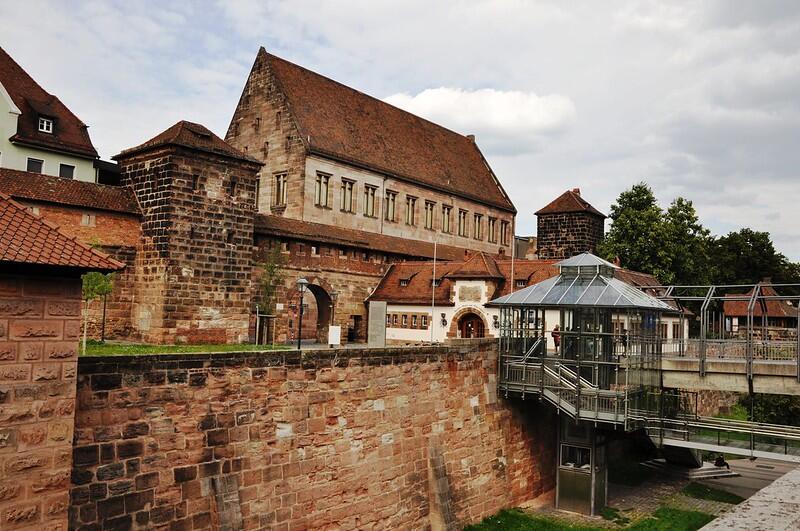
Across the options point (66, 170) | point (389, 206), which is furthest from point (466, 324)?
point (66, 170)

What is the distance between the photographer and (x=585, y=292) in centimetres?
2083

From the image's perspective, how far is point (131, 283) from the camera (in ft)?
80.6

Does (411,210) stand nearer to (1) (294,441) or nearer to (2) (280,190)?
(2) (280,190)

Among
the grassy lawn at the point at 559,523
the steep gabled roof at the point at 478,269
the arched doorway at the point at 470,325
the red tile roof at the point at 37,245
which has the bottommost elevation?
the grassy lawn at the point at 559,523

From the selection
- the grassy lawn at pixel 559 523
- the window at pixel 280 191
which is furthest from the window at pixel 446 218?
the grassy lawn at pixel 559 523

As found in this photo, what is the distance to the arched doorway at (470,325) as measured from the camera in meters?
32.8

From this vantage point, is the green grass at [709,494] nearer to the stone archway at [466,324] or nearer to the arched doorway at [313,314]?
the stone archway at [466,324]

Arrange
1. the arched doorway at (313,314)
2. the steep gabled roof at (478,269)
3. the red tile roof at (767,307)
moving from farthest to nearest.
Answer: the red tile roof at (767,307)
the steep gabled roof at (478,269)
the arched doorway at (313,314)

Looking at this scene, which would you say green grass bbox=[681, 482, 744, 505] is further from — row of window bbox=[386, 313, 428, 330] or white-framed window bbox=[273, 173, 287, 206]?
white-framed window bbox=[273, 173, 287, 206]

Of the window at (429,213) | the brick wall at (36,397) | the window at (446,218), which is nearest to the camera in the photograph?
the brick wall at (36,397)

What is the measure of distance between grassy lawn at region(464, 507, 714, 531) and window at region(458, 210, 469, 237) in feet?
101

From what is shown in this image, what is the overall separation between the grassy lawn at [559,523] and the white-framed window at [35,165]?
33645mm

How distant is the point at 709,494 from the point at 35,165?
3856cm

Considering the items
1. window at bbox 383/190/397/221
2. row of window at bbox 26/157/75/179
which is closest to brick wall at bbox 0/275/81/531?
row of window at bbox 26/157/75/179
